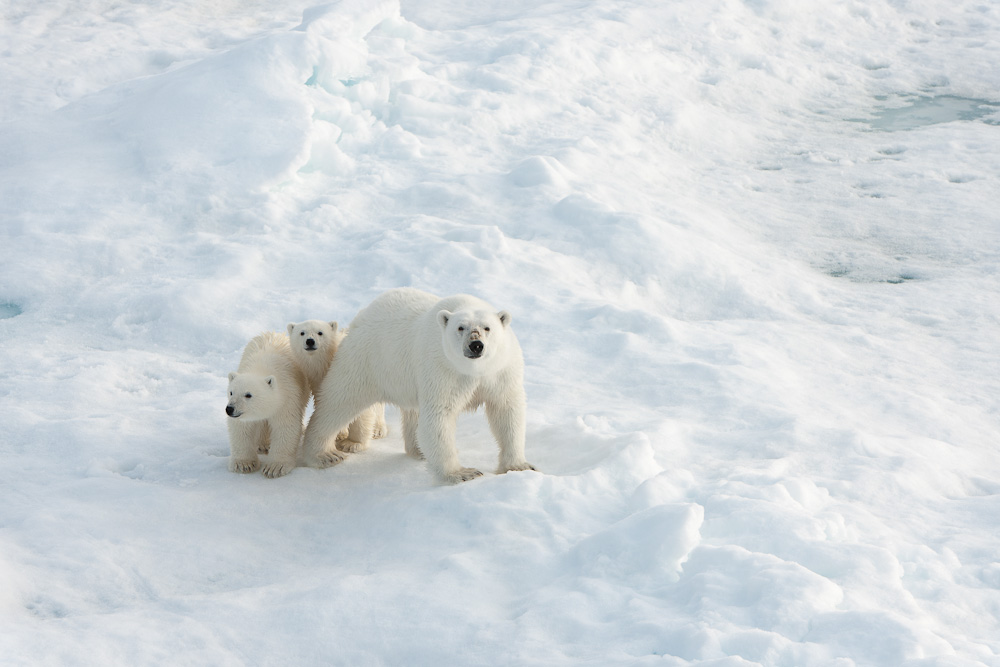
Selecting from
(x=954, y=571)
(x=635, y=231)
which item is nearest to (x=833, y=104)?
(x=635, y=231)

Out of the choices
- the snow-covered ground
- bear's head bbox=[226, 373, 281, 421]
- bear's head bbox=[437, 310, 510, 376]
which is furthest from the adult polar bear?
bear's head bbox=[226, 373, 281, 421]

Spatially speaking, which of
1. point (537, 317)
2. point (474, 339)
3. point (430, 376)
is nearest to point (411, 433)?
point (430, 376)

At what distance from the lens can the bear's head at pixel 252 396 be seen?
418 cm

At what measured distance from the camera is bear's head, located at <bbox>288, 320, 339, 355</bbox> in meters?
4.61

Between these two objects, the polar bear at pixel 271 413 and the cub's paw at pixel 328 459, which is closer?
the polar bear at pixel 271 413

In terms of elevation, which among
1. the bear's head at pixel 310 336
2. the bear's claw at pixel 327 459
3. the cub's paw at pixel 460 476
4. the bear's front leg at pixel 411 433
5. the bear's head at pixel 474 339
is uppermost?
the bear's head at pixel 474 339

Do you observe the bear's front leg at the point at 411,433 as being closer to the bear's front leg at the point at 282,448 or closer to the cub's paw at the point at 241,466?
the bear's front leg at the point at 282,448

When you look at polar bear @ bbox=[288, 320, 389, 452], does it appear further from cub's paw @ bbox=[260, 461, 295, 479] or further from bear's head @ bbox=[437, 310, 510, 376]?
bear's head @ bbox=[437, 310, 510, 376]

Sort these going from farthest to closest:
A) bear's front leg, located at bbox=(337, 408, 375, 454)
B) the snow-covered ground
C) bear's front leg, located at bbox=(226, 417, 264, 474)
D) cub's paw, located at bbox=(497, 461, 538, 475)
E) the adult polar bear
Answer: bear's front leg, located at bbox=(337, 408, 375, 454) → bear's front leg, located at bbox=(226, 417, 264, 474) → cub's paw, located at bbox=(497, 461, 538, 475) → the adult polar bear → the snow-covered ground

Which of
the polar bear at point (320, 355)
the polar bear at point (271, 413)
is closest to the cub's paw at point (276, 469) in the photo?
the polar bear at point (271, 413)

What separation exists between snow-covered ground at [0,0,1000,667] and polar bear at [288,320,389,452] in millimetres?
188

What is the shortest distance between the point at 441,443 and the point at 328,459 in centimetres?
83

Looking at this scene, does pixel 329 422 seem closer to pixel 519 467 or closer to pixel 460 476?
pixel 460 476

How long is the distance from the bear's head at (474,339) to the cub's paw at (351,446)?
117 cm
